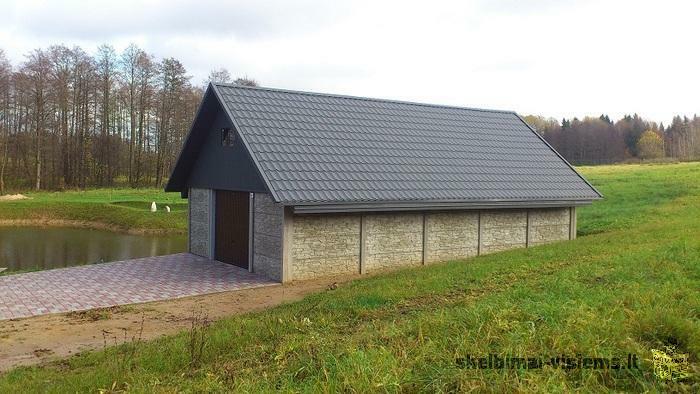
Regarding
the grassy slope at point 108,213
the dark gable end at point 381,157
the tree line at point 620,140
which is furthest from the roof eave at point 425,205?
the tree line at point 620,140

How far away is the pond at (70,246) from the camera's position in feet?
62.1

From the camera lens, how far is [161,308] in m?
10.2

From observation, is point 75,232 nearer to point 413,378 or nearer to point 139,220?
point 139,220

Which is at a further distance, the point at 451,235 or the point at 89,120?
the point at 89,120

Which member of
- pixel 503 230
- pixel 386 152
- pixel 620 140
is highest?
pixel 620 140

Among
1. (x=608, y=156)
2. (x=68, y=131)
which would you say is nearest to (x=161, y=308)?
(x=68, y=131)

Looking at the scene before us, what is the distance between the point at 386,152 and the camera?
15242mm

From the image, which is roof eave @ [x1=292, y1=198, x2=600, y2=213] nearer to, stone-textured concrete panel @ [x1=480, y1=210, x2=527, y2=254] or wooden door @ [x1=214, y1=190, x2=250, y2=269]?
stone-textured concrete panel @ [x1=480, y1=210, x2=527, y2=254]

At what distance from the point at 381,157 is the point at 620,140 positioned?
270 feet

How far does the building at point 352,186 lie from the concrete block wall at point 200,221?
0.03 metres

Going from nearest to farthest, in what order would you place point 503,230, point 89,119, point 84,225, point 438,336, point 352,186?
point 438,336
point 352,186
point 503,230
point 84,225
point 89,119

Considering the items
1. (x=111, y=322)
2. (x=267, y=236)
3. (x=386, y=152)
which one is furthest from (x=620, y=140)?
(x=111, y=322)

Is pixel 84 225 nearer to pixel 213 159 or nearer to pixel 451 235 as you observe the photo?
pixel 213 159

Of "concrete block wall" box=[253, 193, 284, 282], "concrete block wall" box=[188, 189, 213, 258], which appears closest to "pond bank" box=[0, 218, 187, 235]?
"concrete block wall" box=[188, 189, 213, 258]
